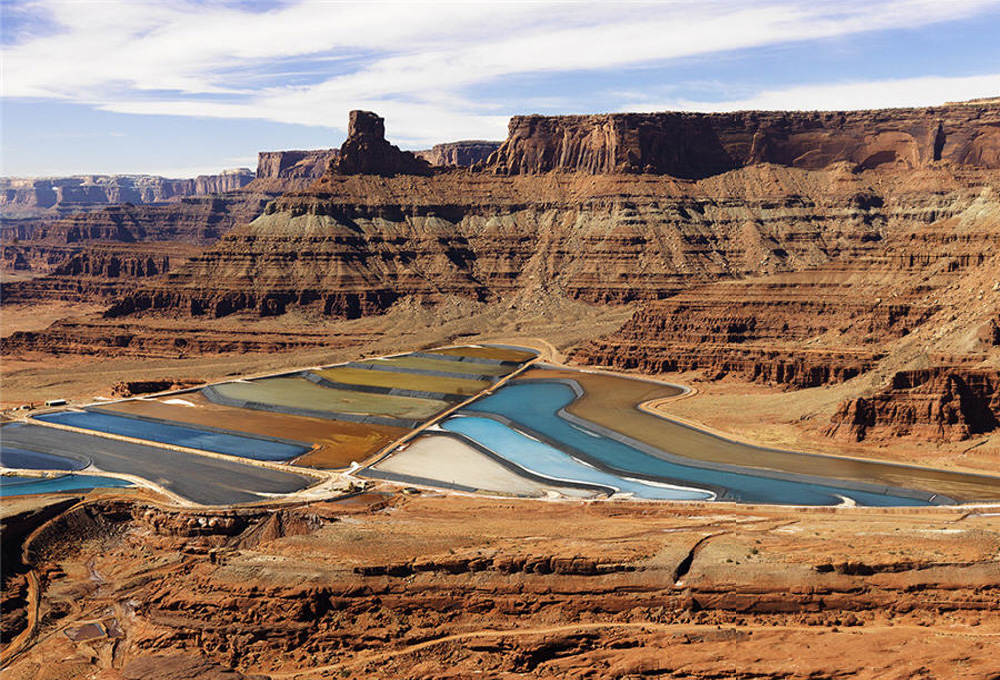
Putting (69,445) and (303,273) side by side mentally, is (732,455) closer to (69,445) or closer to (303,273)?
(69,445)

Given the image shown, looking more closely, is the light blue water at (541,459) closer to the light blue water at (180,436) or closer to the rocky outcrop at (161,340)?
the light blue water at (180,436)

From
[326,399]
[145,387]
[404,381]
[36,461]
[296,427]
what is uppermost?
[404,381]

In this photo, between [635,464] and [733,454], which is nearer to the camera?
[635,464]

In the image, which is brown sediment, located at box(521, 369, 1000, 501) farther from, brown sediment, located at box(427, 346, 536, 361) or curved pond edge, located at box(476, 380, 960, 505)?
brown sediment, located at box(427, 346, 536, 361)

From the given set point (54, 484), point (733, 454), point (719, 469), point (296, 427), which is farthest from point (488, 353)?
point (54, 484)

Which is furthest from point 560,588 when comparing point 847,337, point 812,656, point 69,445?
point 847,337

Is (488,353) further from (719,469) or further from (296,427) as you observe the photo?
(719,469)
